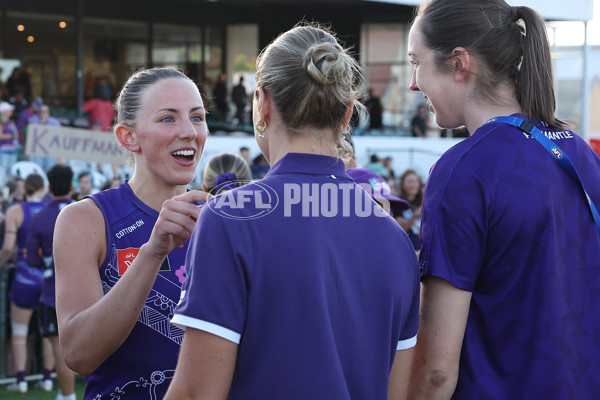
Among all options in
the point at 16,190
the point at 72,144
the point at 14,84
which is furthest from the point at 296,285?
the point at 14,84

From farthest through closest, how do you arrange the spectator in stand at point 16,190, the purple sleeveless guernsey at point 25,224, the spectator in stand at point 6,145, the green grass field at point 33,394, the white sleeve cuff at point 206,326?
the spectator in stand at point 6,145 → the spectator in stand at point 16,190 → the purple sleeveless guernsey at point 25,224 → the green grass field at point 33,394 → the white sleeve cuff at point 206,326

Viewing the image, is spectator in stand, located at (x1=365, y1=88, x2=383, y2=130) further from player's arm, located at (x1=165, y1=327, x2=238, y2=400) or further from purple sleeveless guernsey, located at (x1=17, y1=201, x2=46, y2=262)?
player's arm, located at (x1=165, y1=327, x2=238, y2=400)

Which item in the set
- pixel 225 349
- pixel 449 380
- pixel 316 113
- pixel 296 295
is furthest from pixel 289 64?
pixel 449 380

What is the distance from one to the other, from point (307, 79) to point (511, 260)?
2.30 feet

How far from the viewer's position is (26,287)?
6801 millimetres

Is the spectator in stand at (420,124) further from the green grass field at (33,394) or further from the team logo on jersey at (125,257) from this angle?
the team logo on jersey at (125,257)

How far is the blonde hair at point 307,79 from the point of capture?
1583 millimetres

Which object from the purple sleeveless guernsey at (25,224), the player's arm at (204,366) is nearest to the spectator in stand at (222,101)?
the purple sleeveless guernsey at (25,224)

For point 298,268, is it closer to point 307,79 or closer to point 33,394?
→ point 307,79

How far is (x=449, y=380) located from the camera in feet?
→ 6.04

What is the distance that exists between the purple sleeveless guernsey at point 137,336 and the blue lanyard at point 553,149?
A: 1.08 m

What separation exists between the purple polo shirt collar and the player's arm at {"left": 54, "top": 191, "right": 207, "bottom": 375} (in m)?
0.30

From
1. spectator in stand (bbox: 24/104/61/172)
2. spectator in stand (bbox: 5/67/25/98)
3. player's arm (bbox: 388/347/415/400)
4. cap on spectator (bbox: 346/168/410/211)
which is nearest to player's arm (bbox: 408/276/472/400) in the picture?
player's arm (bbox: 388/347/415/400)

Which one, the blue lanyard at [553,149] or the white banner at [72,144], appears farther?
the white banner at [72,144]
